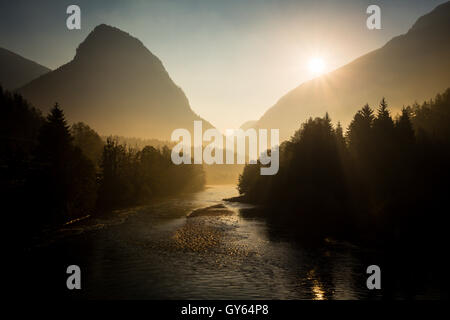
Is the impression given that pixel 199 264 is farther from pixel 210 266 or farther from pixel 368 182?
pixel 368 182

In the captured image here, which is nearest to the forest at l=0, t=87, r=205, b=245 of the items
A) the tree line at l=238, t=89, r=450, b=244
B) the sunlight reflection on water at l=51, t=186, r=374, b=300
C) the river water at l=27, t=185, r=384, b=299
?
the river water at l=27, t=185, r=384, b=299

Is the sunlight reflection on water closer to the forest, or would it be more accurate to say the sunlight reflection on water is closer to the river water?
the river water

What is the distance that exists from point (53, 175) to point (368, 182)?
68.8 metres

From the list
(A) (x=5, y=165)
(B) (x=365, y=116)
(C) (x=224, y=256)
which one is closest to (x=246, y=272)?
(C) (x=224, y=256)

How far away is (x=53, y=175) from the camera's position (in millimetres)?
63031

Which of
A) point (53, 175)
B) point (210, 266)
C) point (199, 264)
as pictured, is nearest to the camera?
point (210, 266)

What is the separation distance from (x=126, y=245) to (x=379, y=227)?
144 ft

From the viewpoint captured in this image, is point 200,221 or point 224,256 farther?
point 200,221

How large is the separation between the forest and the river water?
7414mm

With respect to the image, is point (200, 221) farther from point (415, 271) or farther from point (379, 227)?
point (415, 271)

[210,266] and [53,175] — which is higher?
[53,175]

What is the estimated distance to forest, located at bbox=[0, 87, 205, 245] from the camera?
56675 mm

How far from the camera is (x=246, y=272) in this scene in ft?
109

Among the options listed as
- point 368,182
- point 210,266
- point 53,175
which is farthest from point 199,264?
point 368,182
